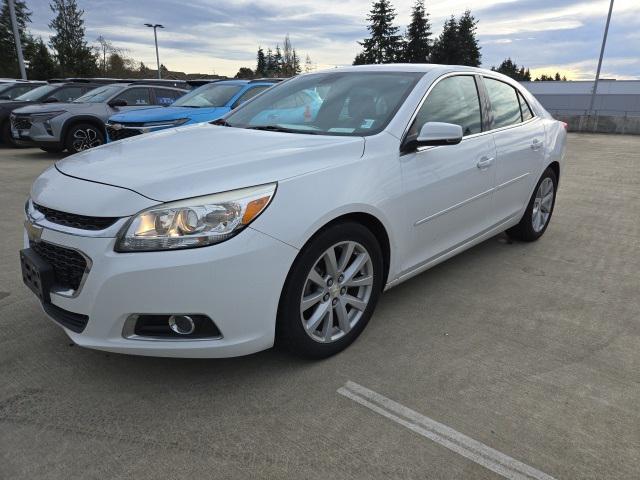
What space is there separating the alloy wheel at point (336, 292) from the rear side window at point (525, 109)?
2.53 metres

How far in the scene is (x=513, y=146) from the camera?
4.03 metres

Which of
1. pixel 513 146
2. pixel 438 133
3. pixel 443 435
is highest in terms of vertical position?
pixel 438 133

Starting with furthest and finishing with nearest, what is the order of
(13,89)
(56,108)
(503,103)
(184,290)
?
(13,89) → (56,108) → (503,103) → (184,290)

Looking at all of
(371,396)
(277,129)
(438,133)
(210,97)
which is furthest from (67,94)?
(371,396)

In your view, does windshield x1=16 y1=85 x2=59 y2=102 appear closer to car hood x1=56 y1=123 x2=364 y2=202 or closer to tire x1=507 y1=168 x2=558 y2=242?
car hood x1=56 y1=123 x2=364 y2=202

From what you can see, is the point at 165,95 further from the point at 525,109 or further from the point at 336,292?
the point at 336,292

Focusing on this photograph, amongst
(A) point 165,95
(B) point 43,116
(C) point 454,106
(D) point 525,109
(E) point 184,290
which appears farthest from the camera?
(A) point 165,95

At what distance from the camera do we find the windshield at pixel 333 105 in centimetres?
310

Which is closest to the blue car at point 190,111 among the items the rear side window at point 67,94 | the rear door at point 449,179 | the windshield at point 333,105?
the windshield at point 333,105

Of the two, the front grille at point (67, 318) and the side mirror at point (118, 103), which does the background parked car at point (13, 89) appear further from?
the front grille at point (67, 318)

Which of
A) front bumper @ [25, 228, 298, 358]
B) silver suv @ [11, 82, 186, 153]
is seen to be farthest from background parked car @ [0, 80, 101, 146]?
front bumper @ [25, 228, 298, 358]

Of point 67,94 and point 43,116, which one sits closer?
point 43,116

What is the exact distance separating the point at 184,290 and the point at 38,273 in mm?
793

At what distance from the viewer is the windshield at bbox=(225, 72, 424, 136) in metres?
3.10
